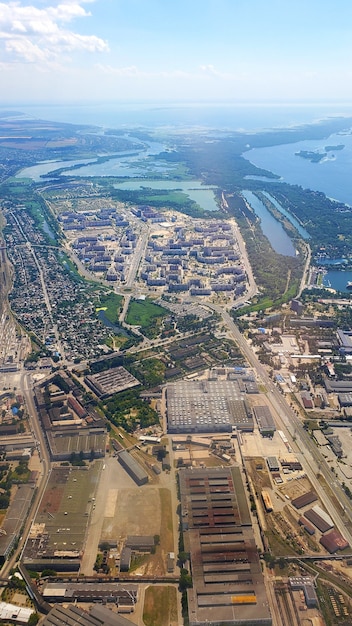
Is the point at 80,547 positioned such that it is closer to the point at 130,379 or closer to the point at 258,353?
the point at 130,379

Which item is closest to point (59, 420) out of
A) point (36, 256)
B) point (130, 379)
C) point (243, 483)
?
point (130, 379)

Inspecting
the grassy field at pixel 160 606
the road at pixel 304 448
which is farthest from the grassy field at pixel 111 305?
the grassy field at pixel 160 606

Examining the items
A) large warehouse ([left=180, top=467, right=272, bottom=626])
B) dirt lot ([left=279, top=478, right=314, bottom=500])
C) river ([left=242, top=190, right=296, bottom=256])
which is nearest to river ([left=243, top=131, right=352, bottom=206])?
river ([left=242, top=190, right=296, bottom=256])

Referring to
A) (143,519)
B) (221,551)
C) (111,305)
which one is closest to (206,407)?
(143,519)

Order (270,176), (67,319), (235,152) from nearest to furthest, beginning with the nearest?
(67,319) → (270,176) → (235,152)

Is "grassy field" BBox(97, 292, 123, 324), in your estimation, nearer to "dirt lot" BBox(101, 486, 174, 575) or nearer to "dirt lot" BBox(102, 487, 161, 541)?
"dirt lot" BBox(102, 487, 161, 541)

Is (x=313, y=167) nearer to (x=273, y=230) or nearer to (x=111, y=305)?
(x=273, y=230)
